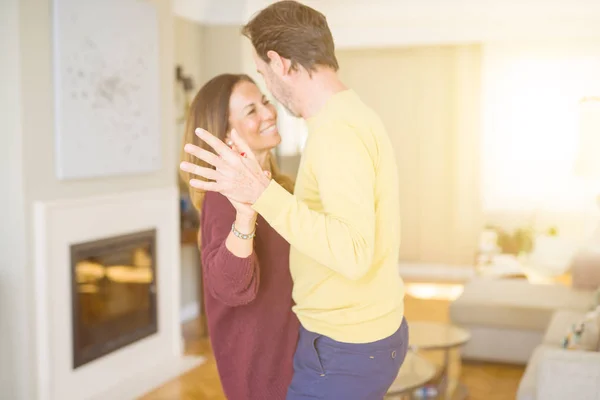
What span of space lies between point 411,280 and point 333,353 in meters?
5.76

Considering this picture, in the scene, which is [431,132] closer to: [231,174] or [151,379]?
[151,379]

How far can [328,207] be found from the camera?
1.19 metres

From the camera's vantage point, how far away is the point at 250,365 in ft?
4.88

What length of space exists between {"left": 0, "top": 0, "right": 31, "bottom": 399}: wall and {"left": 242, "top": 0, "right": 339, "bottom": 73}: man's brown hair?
6.86ft

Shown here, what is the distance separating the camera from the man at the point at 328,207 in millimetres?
1174

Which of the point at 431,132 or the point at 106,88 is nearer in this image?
the point at 106,88

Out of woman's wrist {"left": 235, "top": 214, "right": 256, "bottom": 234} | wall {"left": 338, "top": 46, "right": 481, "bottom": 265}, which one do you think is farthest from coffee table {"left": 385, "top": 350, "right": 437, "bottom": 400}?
wall {"left": 338, "top": 46, "right": 481, "bottom": 265}

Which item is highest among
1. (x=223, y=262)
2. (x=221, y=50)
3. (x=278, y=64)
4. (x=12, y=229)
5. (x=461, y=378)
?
(x=221, y=50)

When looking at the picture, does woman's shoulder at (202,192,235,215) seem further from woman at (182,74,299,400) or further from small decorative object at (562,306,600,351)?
small decorative object at (562,306,600,351)

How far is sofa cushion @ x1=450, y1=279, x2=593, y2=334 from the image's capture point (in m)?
4.07

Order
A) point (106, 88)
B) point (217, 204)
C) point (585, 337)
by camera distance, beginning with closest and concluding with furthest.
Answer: point (217, 204), point (585, 337), point (106, 88)

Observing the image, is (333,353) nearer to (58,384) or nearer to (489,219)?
(58,384)

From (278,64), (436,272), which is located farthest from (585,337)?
(436,272)

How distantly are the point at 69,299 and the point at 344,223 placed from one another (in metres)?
2.52
